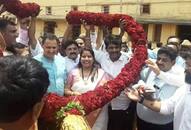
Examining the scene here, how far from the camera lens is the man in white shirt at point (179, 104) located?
405cm

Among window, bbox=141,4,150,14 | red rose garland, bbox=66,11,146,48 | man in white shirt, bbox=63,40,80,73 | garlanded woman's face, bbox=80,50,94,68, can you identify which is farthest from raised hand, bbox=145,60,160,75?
window, bbox=141,4,150,14

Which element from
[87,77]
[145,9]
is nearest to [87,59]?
[87,77]

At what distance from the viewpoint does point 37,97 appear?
1.68 m

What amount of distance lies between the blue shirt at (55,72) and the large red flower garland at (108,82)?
70cm

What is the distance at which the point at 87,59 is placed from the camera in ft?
17.0

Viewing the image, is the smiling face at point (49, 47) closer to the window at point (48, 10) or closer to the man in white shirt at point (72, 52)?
the man in white shirt at point (72, 52)

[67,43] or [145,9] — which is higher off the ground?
[67,43]

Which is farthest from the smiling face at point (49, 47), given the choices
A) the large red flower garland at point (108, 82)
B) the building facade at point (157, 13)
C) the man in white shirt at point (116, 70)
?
the building facade at point (157, 13)

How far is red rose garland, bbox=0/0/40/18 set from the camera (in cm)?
505

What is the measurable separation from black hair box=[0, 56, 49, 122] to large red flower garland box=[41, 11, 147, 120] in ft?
5.72

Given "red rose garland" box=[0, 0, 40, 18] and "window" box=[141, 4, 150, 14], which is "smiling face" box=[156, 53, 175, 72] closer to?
"red rose garland" box=[0, 0, 40, 18]

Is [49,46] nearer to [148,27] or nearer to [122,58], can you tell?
[122,58]

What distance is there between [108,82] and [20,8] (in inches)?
58.4

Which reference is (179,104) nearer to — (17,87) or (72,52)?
(72,52)
